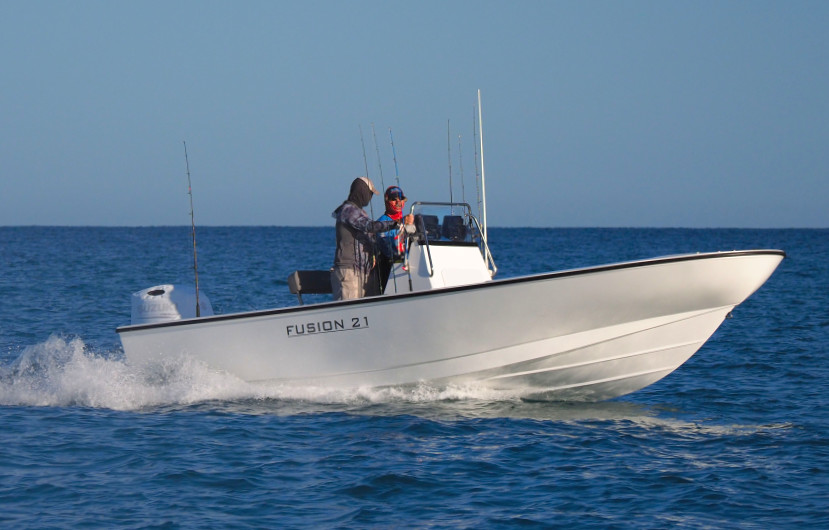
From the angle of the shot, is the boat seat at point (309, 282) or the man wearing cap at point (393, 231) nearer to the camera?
the man wearing cap at point (393, 231)

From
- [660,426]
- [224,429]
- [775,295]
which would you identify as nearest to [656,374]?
[660,426]

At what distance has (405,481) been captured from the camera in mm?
6699

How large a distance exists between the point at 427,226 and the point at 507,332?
144 centimetres

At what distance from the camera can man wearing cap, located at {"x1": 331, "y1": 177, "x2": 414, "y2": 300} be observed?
8.88m

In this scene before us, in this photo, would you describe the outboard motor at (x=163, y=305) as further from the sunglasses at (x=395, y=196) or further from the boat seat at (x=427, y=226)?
the boat seat at (x=427, y=226)

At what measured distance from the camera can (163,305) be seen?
376 inches

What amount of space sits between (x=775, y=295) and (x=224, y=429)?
2115cm

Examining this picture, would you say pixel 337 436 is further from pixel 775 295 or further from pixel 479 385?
pixel 775 295

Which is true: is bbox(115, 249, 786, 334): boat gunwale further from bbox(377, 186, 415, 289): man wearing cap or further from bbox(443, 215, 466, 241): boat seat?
bbox(443, 215, 466, 241): boat seat

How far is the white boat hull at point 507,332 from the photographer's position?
823cm

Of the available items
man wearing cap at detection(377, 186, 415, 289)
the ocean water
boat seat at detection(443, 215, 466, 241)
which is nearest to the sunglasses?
man wearing cap at detection(377, 186, 415, 289)

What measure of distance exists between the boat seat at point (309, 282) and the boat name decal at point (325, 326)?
734 millimetres

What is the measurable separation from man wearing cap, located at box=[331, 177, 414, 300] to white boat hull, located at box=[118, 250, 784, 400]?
495 mm

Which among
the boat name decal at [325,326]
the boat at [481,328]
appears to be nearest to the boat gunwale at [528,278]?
the boat at [481,328]
